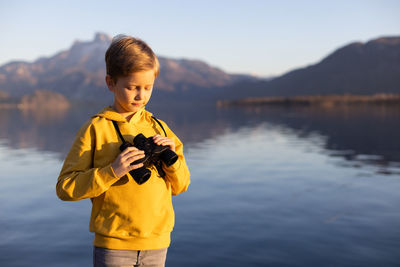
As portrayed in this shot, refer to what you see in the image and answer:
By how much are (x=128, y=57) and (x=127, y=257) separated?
4.73 feet

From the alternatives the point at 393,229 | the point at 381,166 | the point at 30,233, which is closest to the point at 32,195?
the point at 30,233

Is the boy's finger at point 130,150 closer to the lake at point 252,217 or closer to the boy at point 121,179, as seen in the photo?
the boy at point 121,179

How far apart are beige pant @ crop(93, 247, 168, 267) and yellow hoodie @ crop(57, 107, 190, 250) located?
0.04m

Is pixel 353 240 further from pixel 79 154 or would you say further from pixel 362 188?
pixel 79 154

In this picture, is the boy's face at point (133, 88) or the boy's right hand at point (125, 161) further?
the boy's face at point (133, 88)

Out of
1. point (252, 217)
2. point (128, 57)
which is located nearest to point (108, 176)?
point (128, 57)

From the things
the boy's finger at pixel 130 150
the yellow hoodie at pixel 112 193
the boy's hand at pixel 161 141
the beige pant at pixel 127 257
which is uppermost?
the boy's hand at pixel 161 141

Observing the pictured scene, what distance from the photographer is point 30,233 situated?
832 centimetres

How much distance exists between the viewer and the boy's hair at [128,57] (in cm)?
272

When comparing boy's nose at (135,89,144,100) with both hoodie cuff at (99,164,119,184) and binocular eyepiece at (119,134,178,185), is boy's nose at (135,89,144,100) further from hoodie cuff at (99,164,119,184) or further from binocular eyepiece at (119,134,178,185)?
hoodie cuff at (99,164,119,184)

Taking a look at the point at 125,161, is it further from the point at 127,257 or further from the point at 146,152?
the point at 127,257

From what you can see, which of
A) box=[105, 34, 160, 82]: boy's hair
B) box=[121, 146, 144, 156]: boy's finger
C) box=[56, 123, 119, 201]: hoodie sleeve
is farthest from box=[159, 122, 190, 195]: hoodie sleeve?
box=[105, 34, 160, 82]: boy's hair

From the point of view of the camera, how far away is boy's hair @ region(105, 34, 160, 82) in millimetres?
2717

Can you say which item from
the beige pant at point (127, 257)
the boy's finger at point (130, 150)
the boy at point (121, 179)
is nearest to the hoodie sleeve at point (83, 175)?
the boy at point (121, 179)
